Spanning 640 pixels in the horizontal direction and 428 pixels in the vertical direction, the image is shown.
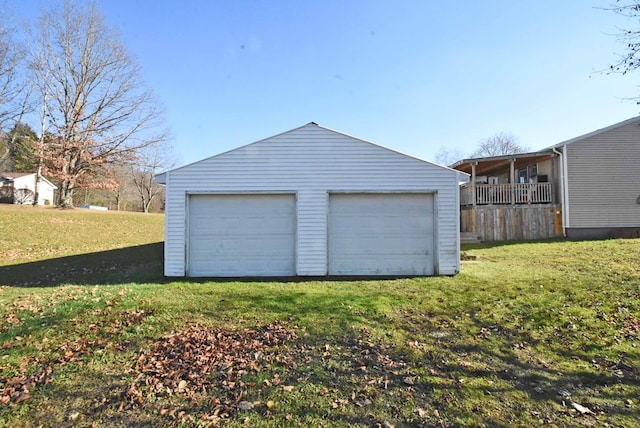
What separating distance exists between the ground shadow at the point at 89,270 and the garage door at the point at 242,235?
4.44 feet

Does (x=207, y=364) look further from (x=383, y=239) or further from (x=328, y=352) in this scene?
(x=383, y=239)

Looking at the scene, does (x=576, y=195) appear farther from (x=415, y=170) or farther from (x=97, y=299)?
(x=97, y=299)

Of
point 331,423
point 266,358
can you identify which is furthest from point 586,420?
point 266,358

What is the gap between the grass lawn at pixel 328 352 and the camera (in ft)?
10.5

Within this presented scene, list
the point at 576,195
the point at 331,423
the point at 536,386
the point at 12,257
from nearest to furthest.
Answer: the point at 331,423 → the point at 536,386 → the point at 12,257 → the point at 576,195

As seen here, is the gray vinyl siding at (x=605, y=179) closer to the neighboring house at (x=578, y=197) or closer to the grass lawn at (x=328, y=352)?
the neighboring house at (x=578, y=197)

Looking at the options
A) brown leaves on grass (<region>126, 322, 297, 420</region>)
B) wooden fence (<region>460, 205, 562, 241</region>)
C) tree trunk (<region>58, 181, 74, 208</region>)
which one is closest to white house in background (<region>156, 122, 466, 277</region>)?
brown leaves on grass (<region>126, 322, 297, 420</region>)

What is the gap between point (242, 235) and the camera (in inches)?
356

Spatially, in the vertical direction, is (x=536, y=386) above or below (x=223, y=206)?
below

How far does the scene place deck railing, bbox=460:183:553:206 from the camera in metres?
16.2

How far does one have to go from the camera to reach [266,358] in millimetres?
4250

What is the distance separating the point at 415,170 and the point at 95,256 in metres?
11.5

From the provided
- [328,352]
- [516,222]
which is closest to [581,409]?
[328,352]

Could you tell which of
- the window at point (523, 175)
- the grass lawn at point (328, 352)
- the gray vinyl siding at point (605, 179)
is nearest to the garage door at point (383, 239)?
the grass lawn at point (328, 352)
